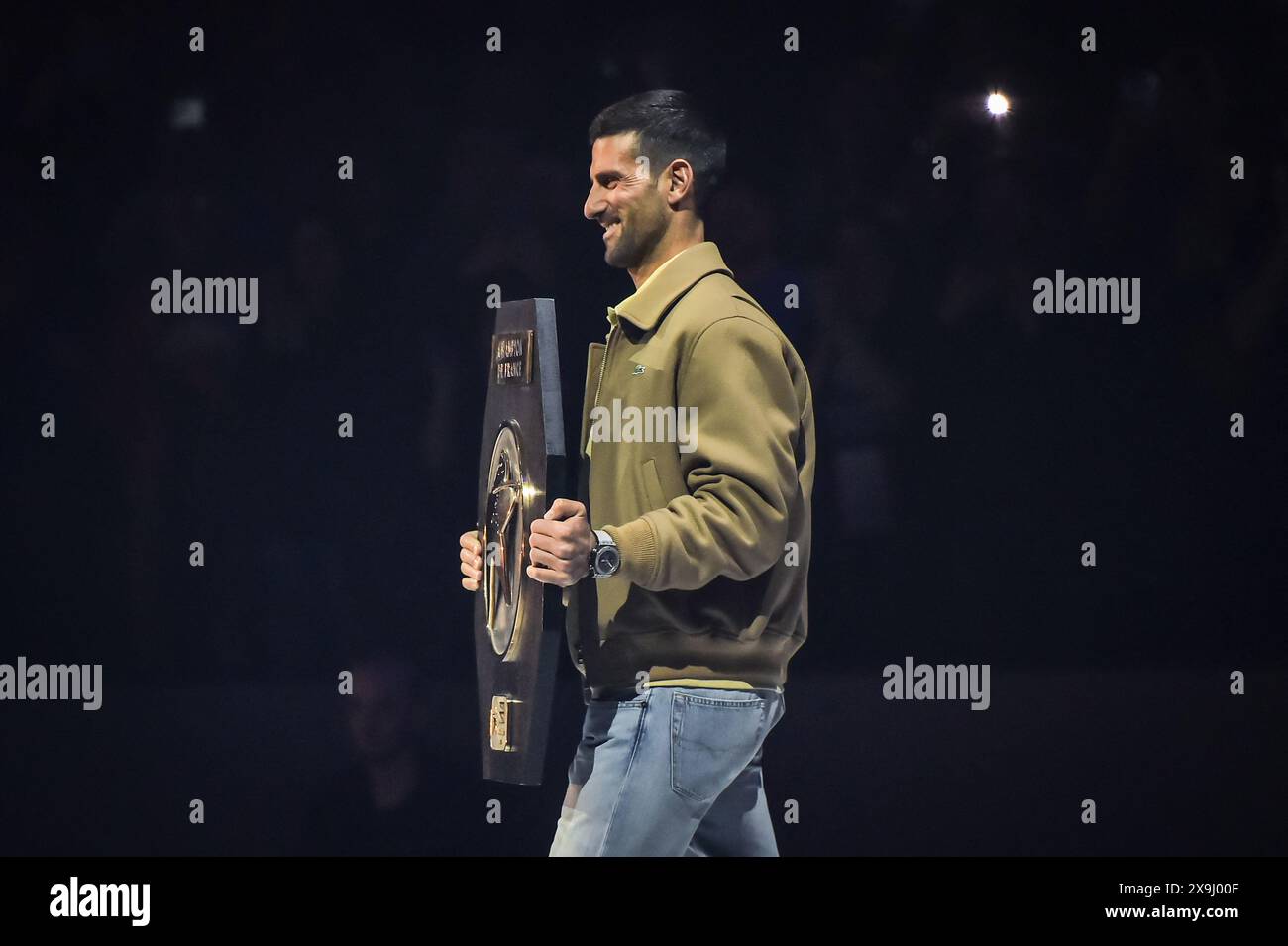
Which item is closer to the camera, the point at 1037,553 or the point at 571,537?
the point at 571,537

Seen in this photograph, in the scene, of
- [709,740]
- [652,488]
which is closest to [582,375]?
[652,488]

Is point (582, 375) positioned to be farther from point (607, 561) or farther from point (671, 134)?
point (607, 561)

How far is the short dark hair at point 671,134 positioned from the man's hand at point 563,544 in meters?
0.83

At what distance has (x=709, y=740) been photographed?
2938mm

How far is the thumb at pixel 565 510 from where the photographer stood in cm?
283

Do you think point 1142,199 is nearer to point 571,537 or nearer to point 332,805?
point 571,537

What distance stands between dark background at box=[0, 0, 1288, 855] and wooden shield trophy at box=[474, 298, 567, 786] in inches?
17.7

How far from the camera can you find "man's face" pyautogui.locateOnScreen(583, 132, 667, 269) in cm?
327

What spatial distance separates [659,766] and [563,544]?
45 cm

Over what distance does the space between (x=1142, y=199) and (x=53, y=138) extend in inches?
104

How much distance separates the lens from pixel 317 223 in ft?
12.5

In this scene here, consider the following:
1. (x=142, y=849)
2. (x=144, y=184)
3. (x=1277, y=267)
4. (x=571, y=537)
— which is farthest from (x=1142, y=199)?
(x=142, y=849)

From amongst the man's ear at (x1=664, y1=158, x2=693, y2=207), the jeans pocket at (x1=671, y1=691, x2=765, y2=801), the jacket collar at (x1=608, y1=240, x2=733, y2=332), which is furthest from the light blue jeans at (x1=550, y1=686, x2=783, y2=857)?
the man's ear at (x1=664, y1=158, x2=693, y2=207)

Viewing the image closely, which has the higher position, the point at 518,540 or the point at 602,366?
the point at 602,366
